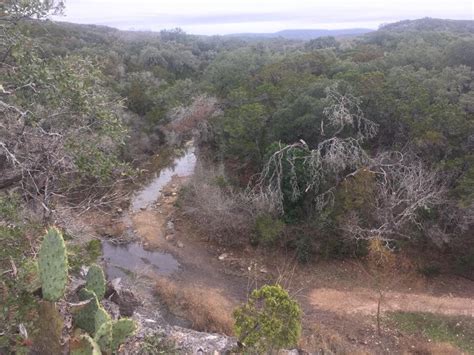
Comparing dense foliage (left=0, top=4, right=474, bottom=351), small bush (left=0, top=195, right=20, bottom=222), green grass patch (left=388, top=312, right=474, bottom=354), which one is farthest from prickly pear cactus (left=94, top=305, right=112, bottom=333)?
green grass patch (left=388, top=312, right=474, bottom=354)

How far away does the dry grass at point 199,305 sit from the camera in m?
10.6

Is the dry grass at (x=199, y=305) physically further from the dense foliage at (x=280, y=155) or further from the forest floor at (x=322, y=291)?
the dense foliage at (x=280, y=155)

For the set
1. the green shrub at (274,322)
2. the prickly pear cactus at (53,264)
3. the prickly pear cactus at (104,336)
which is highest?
the prickly pear cactus at (53,264)

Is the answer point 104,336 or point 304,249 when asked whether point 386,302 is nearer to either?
point 304,249

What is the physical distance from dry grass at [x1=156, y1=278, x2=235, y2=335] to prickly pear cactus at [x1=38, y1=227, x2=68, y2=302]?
583 cm

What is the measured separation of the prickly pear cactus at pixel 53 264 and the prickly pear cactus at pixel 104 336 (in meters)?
0.67

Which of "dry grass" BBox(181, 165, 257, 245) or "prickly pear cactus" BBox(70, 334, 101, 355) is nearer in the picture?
"prickly pear cactus" BBox(70, 334, 101, 355)


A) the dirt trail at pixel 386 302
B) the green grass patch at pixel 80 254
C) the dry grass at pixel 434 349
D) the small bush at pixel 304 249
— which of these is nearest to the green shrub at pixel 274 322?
the green grass patch at pixel 80 254

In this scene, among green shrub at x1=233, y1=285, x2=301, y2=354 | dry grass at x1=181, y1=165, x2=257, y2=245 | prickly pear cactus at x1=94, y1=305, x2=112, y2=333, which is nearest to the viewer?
prickly pear cactus at x1=94, y1=305, x2=112, y2=333

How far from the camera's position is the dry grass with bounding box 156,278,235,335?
10609 millimetres

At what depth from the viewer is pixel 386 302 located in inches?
468

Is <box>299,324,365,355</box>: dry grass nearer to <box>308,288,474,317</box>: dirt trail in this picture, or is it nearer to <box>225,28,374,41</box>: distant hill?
<box>308,288,474,317</box>: dirt trail

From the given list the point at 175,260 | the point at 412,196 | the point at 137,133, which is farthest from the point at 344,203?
the point at 137,133

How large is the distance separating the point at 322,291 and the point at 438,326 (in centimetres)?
319
